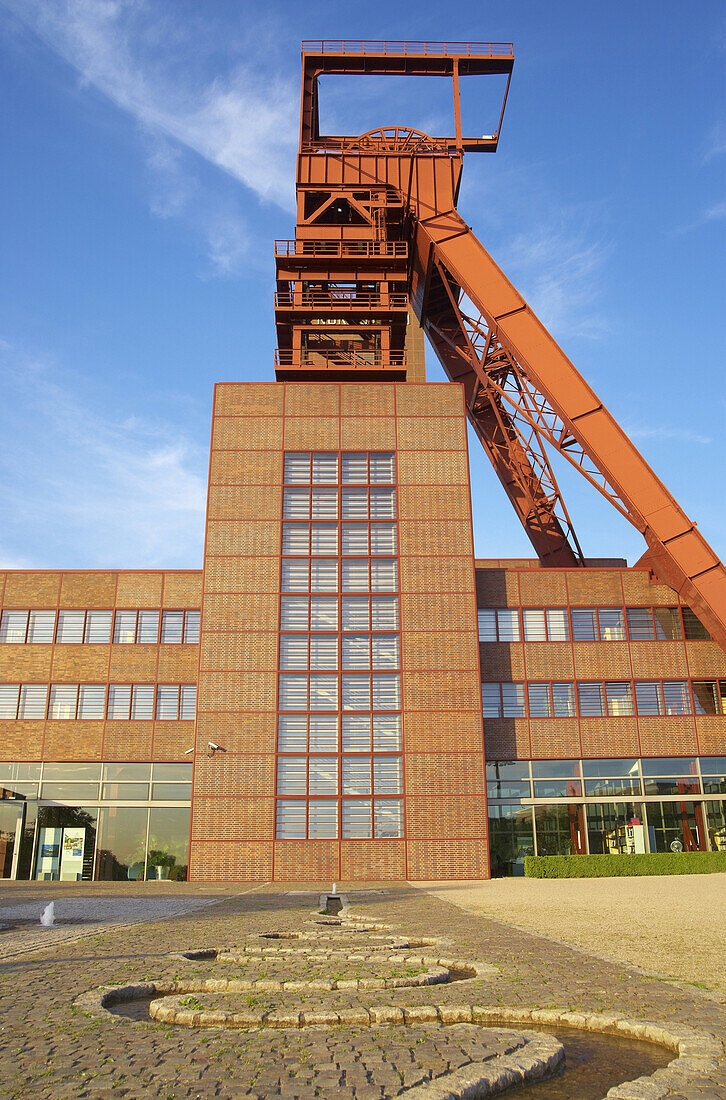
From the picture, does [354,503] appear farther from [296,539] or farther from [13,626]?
[13,626]

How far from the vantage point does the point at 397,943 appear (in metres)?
9.84

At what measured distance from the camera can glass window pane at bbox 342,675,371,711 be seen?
88.1ft

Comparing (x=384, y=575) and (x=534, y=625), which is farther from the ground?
(x=384, y=575)

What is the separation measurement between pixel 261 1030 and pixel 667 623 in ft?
86.5

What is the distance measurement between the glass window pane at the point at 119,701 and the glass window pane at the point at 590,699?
15.1 m

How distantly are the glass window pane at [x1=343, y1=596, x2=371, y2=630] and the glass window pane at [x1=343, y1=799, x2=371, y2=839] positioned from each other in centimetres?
539

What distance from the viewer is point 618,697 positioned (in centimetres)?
2891

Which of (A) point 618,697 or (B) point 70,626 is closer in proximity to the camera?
(A) point 618,697

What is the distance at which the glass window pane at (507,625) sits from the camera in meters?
29.4

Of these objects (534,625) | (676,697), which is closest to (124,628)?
(534,625)

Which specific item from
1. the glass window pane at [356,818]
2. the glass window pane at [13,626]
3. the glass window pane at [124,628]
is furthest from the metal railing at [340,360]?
the glass window pane at [356,818]

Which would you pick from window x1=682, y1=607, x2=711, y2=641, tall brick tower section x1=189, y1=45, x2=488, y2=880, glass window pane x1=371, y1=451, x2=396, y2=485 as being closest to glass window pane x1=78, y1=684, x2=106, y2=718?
tall brick tower section x1=189, y1=45, x2=488, y2=880

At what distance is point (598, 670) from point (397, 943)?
2064 centimetres

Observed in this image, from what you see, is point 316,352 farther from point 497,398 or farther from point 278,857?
point 278,857
